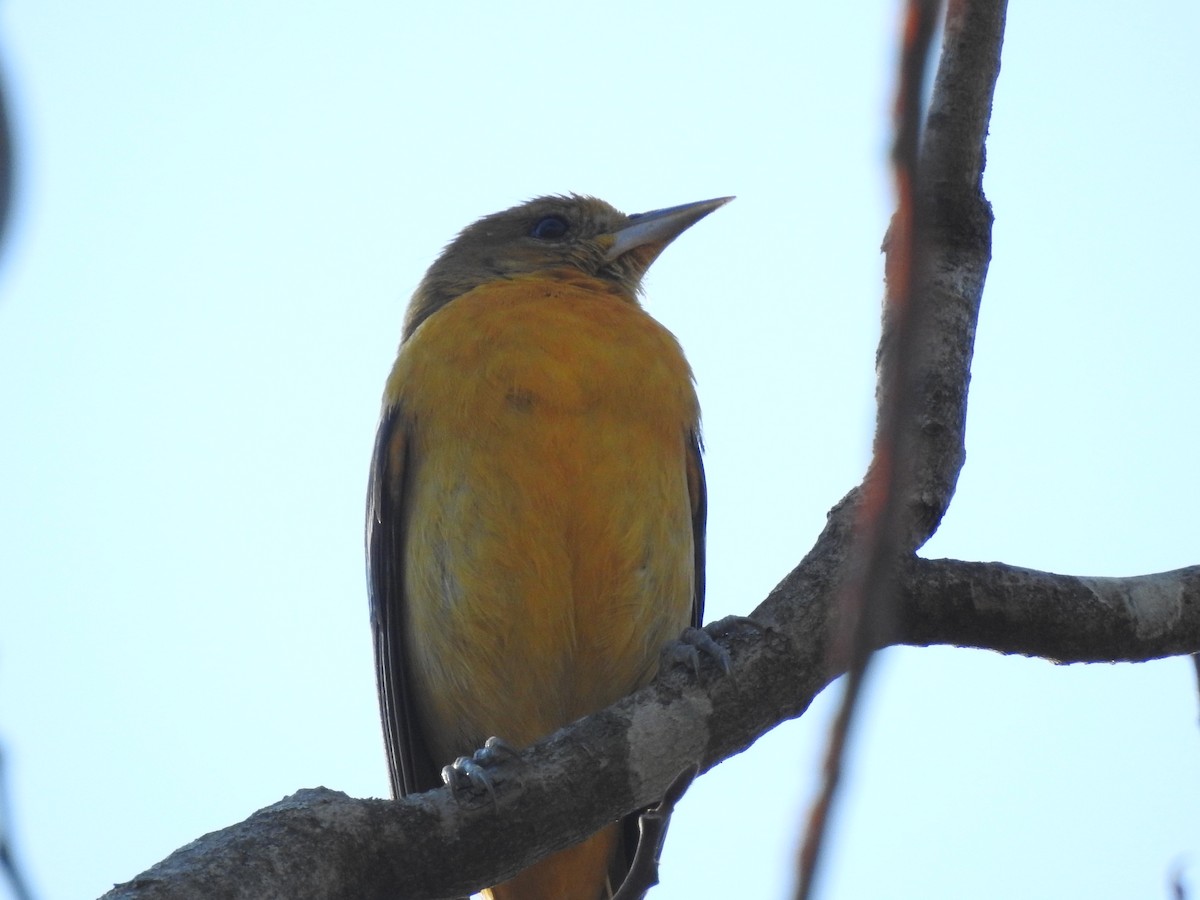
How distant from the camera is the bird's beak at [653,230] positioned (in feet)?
21.2

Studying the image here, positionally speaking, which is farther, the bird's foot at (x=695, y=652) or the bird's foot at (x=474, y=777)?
the bird's foot at (x=695, y=652)

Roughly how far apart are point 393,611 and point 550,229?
216 centimetres

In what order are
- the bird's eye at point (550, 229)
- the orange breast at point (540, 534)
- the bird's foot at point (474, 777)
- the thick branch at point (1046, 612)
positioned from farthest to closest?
the bird's eye at point (550, 229)
the orange breast at point (540, 534)
the thick branch at point (1046, 612)
the bird's foot at point (474, 777)

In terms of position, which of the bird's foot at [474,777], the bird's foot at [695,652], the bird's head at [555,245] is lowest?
the bird's foot at [474,777]

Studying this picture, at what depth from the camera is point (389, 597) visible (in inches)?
211

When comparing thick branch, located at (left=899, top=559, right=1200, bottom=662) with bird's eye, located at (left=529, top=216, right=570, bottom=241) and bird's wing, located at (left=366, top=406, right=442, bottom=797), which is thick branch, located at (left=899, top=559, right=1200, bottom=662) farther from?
bird's eye, located at (left=529, top=216, right=570, bottom=241)

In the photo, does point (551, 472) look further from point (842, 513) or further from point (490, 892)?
point (490, 892)

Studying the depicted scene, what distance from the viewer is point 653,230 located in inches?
257

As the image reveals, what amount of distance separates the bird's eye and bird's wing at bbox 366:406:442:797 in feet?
4.97

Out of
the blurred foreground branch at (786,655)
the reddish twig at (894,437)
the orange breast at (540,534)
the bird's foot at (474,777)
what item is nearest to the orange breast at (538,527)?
the orange breast at (540,534)

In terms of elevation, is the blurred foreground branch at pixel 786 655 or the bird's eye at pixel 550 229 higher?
the bird's eye at pixel 550 229

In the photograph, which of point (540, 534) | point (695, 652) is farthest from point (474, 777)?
point (540, 534)

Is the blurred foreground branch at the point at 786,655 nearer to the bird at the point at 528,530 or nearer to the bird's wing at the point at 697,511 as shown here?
the bird at the point at 528,530

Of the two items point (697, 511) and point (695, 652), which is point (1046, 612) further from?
point (697, 511)
